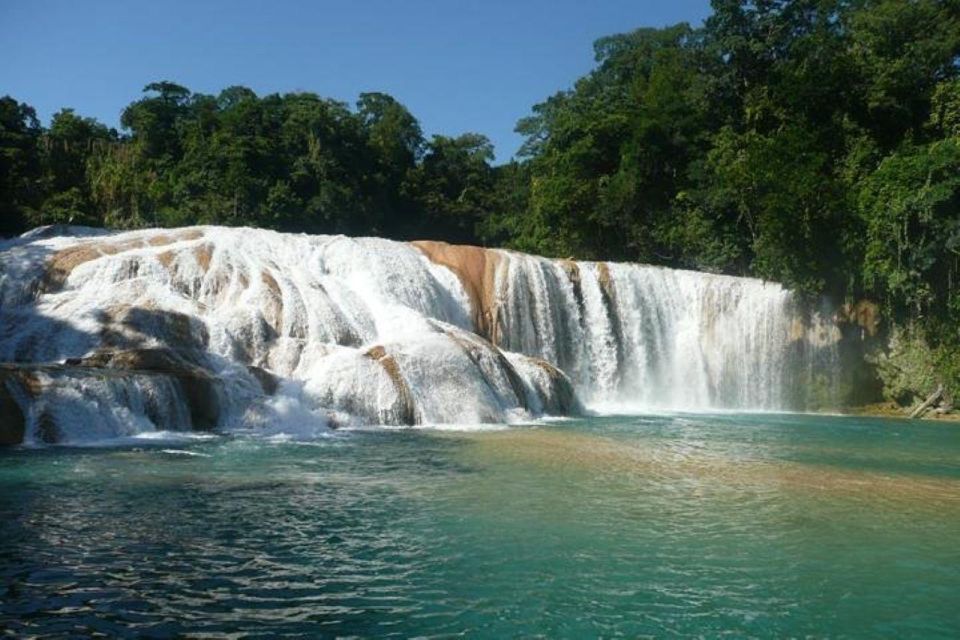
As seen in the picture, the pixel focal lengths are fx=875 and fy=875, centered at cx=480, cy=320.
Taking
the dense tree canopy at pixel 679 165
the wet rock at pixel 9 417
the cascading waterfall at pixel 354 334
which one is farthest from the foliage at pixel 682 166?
the wet rock at pixel 9 417

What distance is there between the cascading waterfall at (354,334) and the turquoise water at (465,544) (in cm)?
269

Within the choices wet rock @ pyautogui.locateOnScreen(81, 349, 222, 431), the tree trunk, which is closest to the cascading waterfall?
wet rock @ pyautogui.locateOnScreen(81, 349, 222, 431)

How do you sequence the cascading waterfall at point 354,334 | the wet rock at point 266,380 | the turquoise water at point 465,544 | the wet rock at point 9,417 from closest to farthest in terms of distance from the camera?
1. the turquoise water at point 465,544
2. the wet rock at point 9,417
3. the cascading waterfall at point 354,334
4. the wet rock at point 266,380

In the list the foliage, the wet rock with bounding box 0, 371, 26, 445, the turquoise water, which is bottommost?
the turquoise water

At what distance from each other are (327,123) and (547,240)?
14.4 meters

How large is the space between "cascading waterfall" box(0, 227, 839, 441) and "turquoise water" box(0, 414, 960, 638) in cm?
269

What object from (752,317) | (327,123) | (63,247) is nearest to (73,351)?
(63,247)

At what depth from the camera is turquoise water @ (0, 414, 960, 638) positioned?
19.9 feet

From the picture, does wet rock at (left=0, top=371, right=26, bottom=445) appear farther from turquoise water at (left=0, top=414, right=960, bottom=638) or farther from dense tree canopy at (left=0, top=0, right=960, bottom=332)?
dense tree canopy at (left=0, top=0, right=960, bottom=332)

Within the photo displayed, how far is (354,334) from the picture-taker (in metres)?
20.6

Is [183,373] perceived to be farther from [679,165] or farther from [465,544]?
[679,165]

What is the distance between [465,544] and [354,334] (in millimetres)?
13042

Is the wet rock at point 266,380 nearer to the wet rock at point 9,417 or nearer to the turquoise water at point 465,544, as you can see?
the turquoise water at point 465,544

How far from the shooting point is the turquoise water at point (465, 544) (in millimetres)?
6055
